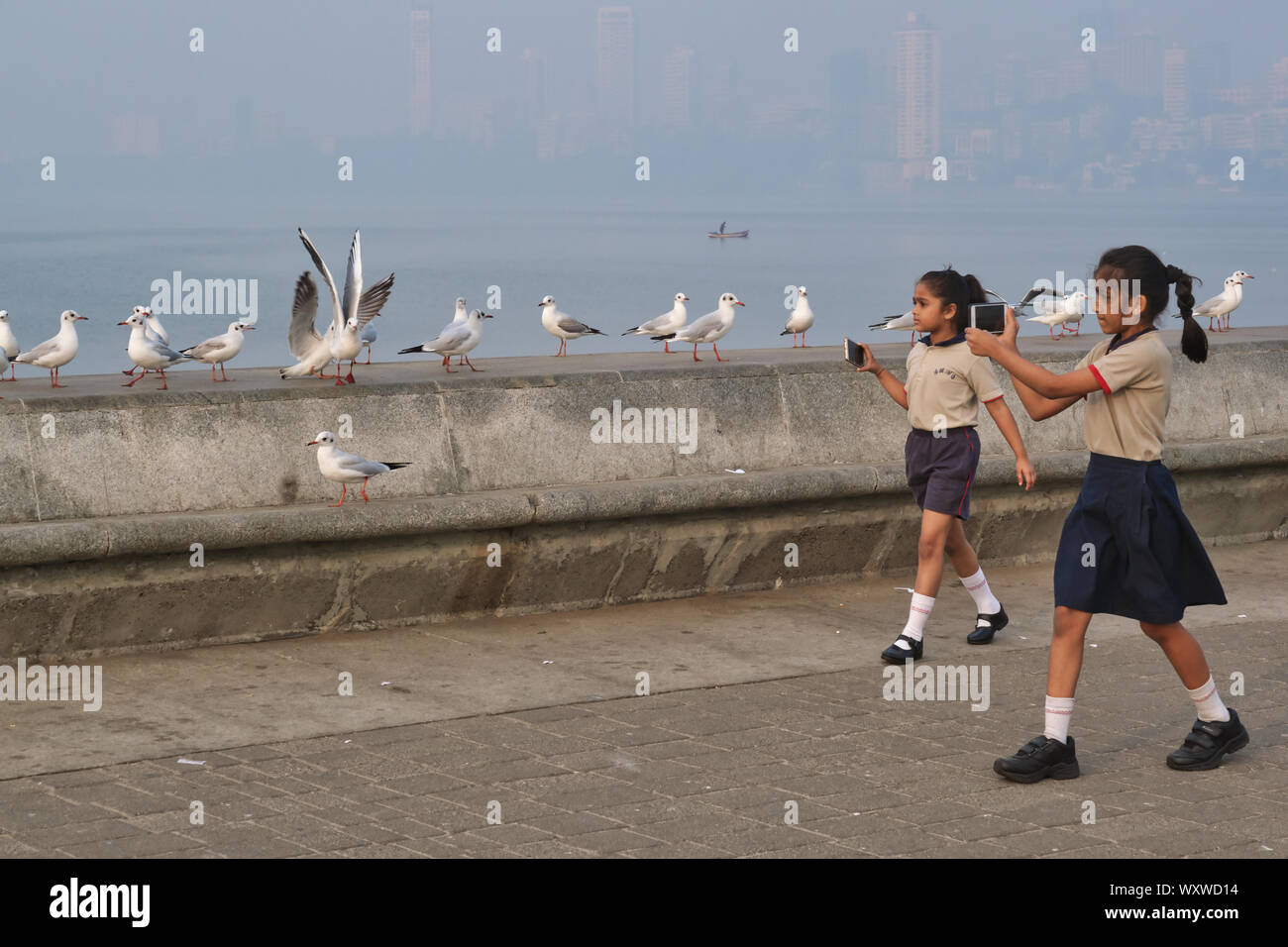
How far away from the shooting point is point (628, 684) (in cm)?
774

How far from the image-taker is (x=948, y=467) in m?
7.98

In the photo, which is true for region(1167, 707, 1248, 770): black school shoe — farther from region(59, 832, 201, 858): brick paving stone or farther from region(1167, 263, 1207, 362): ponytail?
region(59, 832, 201, 858): brick paving stone

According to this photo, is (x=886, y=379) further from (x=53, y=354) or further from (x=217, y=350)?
(x=53, y=354)

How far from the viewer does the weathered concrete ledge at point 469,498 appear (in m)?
8.11

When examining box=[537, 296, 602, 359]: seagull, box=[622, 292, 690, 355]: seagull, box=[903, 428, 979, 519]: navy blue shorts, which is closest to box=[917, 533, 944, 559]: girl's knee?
box=[903, 428, 979, 519]: navy blue shorts

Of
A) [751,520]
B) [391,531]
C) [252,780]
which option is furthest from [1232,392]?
[252,780]

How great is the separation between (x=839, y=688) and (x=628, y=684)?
0.93 metres

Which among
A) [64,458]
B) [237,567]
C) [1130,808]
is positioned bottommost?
[1130,808]

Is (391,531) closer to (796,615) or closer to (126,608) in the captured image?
(126,608)

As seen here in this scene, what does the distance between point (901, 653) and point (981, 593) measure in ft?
2.43

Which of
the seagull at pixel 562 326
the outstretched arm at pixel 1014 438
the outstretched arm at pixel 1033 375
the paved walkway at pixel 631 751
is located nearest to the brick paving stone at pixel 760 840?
the paved walkway at pixel 631 751

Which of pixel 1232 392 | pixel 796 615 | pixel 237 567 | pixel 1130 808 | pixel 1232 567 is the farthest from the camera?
pixel 1232 392

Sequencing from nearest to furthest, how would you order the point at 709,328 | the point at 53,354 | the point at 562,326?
the point at 53,354, the point at 709,328, the point at 562,326

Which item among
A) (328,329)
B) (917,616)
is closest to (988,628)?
(917,616)
